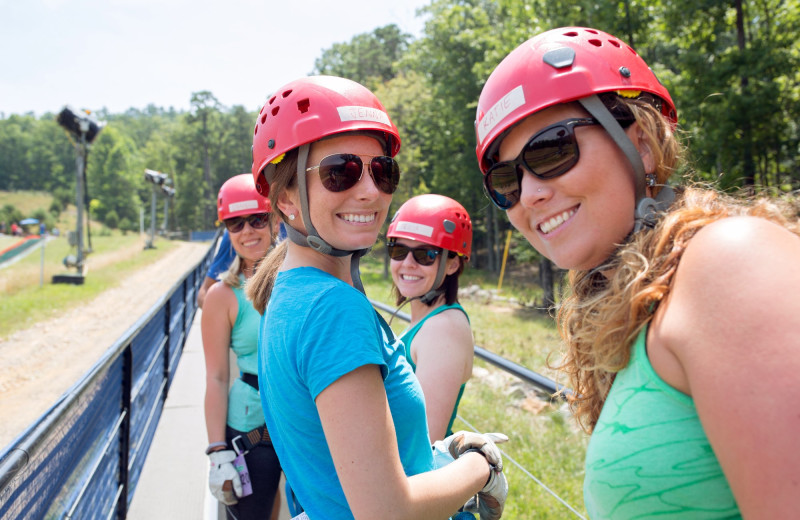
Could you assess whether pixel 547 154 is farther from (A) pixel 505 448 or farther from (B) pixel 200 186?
(B) pixel 200 186

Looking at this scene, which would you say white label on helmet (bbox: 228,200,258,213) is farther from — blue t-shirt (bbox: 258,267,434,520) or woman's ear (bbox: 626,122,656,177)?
woman's ear (bbox: 626,122,656,177)

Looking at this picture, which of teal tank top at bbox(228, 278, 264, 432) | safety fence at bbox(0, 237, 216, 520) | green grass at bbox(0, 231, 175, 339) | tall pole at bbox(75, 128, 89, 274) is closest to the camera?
safety fence at bbox(0, 237, 216, 520)

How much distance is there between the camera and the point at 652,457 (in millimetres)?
1059

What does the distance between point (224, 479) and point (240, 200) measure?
7.06 feet

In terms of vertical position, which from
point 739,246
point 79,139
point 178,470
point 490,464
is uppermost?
point 79,139

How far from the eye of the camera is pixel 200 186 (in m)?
88.3

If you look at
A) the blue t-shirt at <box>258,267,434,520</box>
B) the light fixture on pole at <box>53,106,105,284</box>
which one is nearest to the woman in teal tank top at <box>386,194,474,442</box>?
the blue t-shirt at <box>258,267,434,520</box>

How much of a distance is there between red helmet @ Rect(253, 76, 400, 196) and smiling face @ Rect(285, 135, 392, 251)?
0.17 ft

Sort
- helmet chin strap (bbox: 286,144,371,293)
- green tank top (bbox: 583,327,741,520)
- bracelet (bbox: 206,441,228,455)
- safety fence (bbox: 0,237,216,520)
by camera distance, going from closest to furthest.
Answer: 1. green tank top (bbox: 583,327,741,520)
2. helmet chin strap (bbox: 286,144,371,293)
3. safety fence (bbox: 0,237,216,520)
4. bracelet (bbox: 206,441,228,455)

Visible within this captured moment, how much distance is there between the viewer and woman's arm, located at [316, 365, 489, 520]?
4.31 feet

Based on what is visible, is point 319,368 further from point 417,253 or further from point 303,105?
point 417,253

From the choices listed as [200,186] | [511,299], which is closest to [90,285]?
[511,299]

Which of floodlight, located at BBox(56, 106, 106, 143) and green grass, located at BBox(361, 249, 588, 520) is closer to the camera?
green grass, located at BBox(361, 249, 588, 520)

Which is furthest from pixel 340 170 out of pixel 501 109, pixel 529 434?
pixel 529 434
